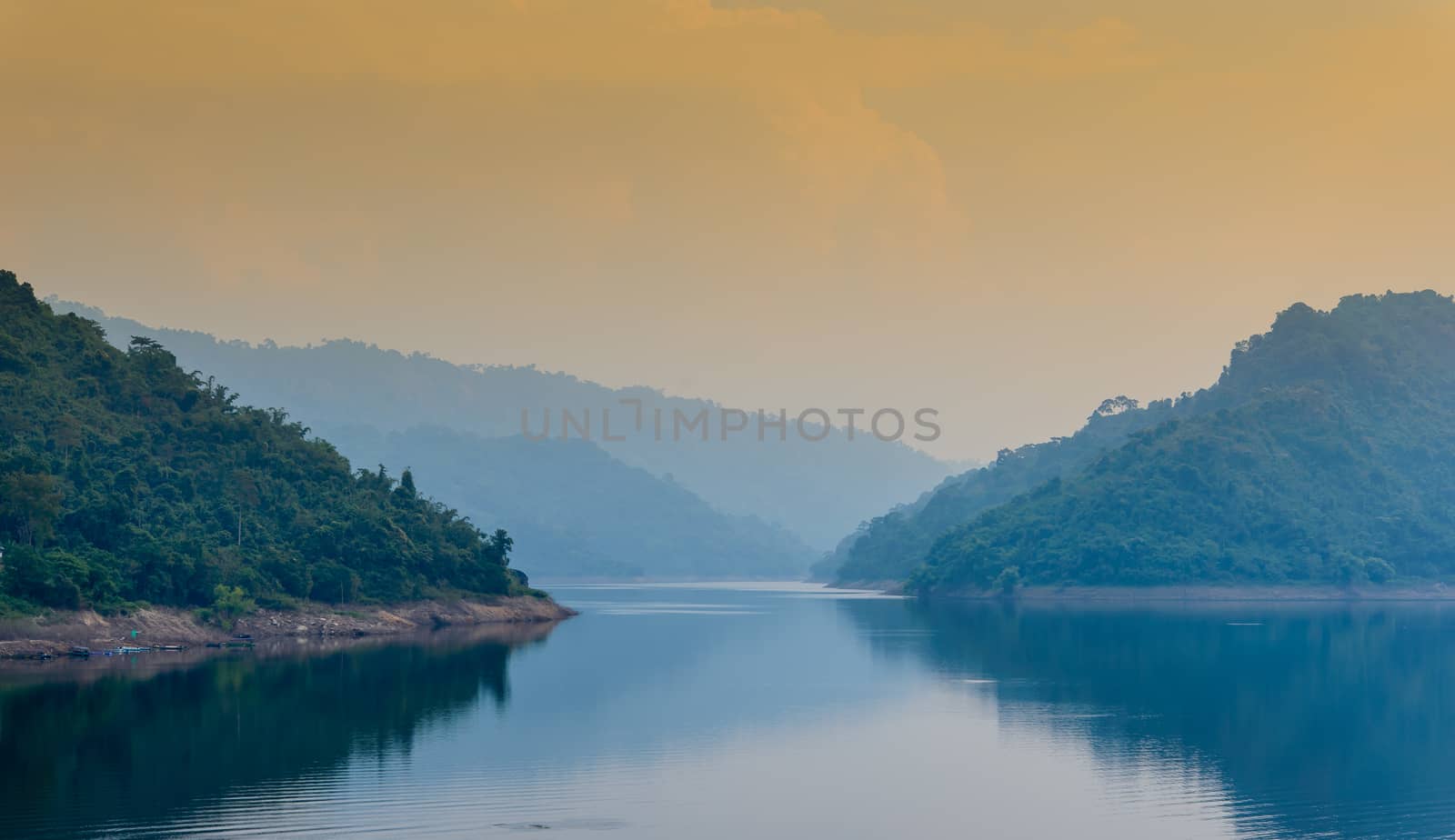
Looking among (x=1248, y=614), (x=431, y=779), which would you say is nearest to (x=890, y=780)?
(x=431, y=779)

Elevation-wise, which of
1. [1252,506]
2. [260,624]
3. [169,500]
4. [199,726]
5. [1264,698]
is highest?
[1252,506]

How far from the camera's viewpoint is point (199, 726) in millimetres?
48531

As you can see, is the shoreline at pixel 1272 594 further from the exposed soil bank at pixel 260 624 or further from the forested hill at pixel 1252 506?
the exposed soil bank at pixel 260 624

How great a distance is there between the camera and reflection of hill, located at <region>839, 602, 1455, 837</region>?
38.9 m

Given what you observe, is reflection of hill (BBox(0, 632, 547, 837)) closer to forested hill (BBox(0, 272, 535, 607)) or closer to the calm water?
the calm water

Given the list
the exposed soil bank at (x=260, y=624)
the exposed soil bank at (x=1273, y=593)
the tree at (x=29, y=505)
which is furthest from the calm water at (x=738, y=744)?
the exposed soil bank at (x=1273, y=593)

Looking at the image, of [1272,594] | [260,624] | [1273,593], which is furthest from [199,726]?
[1273,593]

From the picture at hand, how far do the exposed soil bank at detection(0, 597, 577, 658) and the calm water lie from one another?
5.29 meters

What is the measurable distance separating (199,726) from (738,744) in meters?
17.3

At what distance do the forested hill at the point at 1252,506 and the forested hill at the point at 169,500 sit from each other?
73001mm

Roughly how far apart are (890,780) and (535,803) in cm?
1008

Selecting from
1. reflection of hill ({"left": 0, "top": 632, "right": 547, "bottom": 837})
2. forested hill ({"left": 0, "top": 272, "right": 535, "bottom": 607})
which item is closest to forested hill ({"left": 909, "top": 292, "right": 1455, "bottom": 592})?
forested hill ({"left": 0, "top": 272, "right": 535, "bottom": 607})

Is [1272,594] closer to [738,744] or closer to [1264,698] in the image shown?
[1264,698]

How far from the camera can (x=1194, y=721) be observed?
5322 cm
